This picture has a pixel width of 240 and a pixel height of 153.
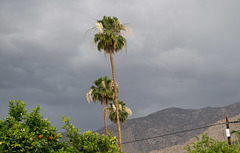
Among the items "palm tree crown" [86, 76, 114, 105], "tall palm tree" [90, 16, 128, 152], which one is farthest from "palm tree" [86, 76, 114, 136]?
"tall palm tree" [90, 16, 128, 152]

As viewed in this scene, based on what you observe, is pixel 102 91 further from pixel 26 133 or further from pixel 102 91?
pixel 26 133

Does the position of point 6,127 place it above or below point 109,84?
below

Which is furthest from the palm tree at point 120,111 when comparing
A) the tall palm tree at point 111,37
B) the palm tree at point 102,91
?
the tall palm tree at point 111,37

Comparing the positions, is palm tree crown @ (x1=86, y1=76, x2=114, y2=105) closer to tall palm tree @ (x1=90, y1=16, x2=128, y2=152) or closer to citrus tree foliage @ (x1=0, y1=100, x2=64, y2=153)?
tall palm tree @ (x1=90, y1=16, x2=128, y2=152)

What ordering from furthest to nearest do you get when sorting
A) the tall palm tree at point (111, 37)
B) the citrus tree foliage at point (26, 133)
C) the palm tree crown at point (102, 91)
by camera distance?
the palm tree crown at point (102, 91) → the tall palm tree at point (111, 37) → the citrus tree foliage at point (26, 133)

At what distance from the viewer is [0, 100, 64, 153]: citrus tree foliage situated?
13.8 meters

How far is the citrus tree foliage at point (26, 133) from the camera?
1380 cm

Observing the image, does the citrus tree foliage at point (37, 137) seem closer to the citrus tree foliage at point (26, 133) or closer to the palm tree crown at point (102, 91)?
the citrus tree foliage at point (26, 133)

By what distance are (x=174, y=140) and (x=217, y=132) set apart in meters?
67.2

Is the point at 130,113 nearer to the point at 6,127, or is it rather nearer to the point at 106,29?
the point at 106,29

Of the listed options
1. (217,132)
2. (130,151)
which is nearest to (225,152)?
(217,132)

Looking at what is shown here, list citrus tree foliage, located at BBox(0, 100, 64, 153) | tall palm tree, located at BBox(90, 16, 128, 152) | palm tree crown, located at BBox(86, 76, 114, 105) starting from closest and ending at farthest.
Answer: citrus tree foliage, located at BBox(0, 100, 64, 153), tall palm tree, located at BBox(90, 16, 128, 152), palm tree crown, located at BBox(86, 76, 114, 105)

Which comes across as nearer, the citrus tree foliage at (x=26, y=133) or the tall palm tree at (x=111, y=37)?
the citrus tree foliage at (x=26, y=133)

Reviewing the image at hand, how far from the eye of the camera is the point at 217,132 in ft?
442
